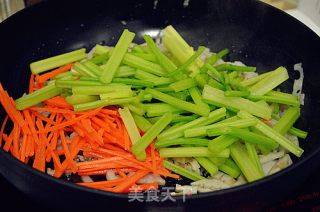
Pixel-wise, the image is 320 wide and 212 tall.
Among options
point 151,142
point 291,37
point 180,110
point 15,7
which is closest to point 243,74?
point 291,37

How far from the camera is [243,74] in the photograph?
1.76 metres

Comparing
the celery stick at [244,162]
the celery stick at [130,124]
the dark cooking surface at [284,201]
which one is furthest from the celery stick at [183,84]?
the dark cooking surface at [284,201]

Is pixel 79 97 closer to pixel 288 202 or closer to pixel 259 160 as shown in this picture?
pixel 259 160

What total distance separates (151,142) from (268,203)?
0.52 m

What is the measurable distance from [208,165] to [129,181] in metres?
0.33

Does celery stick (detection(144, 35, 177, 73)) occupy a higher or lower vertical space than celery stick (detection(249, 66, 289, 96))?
higher

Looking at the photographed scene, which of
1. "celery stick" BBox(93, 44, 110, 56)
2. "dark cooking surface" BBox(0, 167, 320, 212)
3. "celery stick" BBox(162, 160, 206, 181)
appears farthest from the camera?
"celery stick" BBox(93, 44, 110, 56)

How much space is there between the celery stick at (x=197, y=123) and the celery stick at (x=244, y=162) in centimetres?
14

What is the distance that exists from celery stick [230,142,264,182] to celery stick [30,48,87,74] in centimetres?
98

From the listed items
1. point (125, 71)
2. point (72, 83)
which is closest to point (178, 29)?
point (125, 71)

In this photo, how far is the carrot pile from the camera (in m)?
1.36

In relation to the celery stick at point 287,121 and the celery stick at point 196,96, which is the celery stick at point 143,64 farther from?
the celery stick at point 287,121

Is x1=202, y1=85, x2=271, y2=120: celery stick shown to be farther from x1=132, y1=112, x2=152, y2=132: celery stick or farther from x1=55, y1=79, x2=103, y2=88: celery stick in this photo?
x1=55, y1=79, x2=103, y2=88: celery stick

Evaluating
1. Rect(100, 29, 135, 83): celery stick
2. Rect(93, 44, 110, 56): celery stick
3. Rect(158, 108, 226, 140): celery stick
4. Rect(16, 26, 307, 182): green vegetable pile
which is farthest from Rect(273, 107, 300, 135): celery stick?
Rect(93, 44, 110, 56): celery stick
